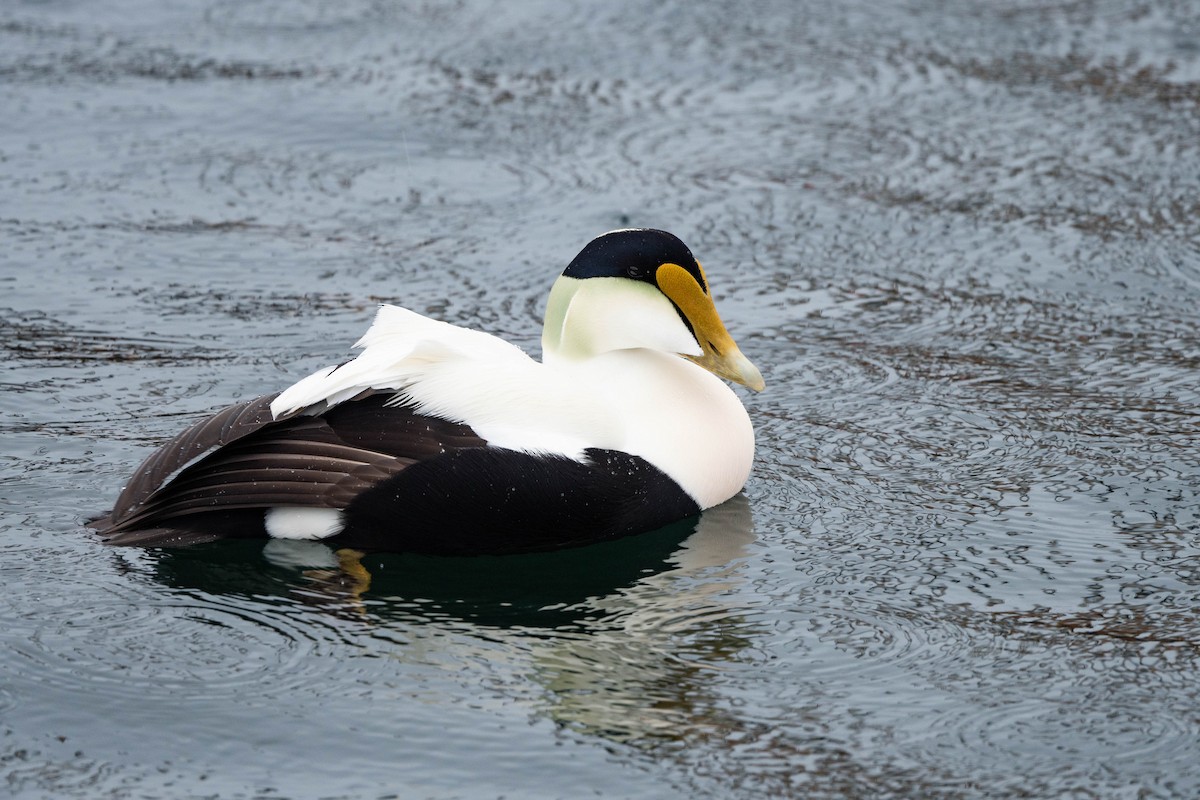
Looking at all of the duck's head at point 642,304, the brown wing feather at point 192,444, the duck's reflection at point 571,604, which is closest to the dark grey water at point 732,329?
the duck's reflection at point 571,604

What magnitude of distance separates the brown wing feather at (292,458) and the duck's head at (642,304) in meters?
0.54

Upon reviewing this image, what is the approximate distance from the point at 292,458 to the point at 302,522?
190 mm

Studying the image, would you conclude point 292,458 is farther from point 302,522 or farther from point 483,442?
point 483,442

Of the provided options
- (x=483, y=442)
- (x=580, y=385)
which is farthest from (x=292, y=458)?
(x=580, y=385)

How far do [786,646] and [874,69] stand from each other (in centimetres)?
571

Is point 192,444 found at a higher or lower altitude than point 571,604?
higher

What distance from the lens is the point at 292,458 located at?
4.38 metres

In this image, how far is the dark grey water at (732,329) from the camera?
3664mm

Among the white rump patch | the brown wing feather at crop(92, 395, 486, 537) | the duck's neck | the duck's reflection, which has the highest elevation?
the duck's neck

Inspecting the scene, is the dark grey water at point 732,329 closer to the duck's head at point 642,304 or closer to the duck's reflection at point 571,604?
the duck's reflection at point 571,604

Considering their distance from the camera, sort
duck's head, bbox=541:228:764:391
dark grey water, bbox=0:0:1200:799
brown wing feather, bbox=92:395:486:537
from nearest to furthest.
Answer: dark grey water, bbox=0:0:1200:799
brown wing feather, bbox=92:395:486:537
duck's head, bbox=541:228:764:391

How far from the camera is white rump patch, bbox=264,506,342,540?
4445mm

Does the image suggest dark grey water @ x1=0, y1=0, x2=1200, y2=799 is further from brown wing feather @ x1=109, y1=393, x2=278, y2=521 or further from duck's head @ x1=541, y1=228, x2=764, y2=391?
duck's head @ x1=541, y1=228, x2=764, y2=391

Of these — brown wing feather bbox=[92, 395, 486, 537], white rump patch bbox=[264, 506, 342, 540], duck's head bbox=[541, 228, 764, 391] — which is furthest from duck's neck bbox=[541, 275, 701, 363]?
white rump patch bbox=[264, 506, 342, 540]
